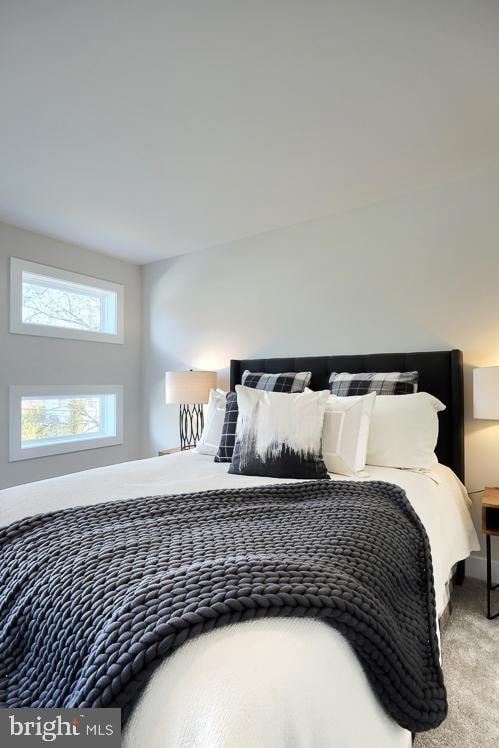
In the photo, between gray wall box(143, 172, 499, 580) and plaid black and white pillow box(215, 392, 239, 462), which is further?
gray wall box(143, 172, 499, 580)

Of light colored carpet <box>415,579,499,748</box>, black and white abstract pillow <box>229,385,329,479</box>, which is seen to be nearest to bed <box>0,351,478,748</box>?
light colored carpet <box>415,579,499,748</box>

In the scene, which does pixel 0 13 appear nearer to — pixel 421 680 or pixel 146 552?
pixel 146 552

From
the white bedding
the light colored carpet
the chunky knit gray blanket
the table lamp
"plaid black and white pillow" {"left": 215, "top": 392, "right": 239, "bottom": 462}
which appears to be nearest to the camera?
the white bedding

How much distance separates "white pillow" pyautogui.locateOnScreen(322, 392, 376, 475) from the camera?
201 centimetres

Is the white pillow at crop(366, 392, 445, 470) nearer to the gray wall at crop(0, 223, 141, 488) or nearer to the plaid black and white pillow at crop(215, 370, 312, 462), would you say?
the plaid black and white pillow at crop(215, 370, 312, 462)

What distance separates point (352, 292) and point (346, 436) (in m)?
1.33

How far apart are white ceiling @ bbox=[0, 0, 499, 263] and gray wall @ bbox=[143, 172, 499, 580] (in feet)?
0.82

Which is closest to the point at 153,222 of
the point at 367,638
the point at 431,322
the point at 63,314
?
the point at 63,314

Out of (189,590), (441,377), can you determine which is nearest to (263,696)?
(189,590)

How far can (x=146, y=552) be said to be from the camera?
40.3 inches

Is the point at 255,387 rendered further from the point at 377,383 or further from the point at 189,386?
the point at 377,383

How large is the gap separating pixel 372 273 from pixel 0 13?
2.34 metres

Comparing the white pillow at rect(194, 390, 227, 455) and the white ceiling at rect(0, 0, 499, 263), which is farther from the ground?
the white ceiling at rect(0, 0, 499, 263)

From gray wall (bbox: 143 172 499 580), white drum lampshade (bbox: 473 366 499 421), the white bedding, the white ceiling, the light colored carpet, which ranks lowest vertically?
the light colored carpet
